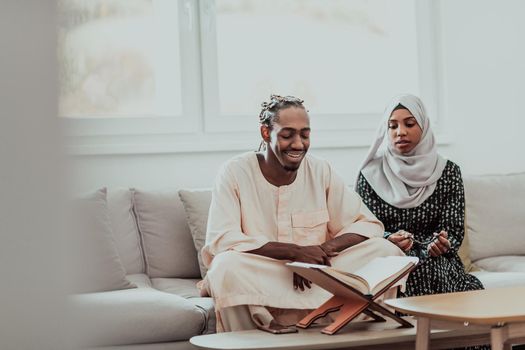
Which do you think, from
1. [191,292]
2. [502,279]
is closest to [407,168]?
[502,279]

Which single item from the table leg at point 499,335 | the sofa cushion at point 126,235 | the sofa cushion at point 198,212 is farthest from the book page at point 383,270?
the sofa cushion at point 126,235

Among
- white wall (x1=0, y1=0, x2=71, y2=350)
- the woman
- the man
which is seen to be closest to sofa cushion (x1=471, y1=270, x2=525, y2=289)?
the woman

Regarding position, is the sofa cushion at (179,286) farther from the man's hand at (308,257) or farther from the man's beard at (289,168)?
the man's beard at (289,168)

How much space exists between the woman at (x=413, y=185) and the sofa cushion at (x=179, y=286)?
85 cm

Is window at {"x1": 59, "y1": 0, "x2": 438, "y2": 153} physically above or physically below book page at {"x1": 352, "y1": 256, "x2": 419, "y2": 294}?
above

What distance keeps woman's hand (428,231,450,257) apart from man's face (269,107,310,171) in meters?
0.67

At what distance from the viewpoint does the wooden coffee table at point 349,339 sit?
2.33 m

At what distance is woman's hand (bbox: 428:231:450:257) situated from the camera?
3.31m

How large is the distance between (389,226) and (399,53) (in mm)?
1352

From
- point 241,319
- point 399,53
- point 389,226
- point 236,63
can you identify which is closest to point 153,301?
point 241,319

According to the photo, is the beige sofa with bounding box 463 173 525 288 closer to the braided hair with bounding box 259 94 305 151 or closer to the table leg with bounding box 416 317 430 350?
the braided hair with bounding box 259 94 305 151

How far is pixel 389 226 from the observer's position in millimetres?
3549

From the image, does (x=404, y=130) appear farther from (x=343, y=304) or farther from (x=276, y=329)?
(x=276, y=329)

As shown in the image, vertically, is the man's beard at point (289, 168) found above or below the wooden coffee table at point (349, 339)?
above
